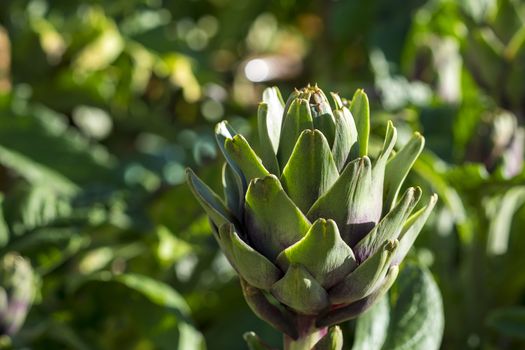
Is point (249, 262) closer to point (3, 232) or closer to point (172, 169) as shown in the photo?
point (3, 232)

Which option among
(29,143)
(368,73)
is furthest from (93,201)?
(368,73)

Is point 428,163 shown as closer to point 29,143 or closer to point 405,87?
point 405,87

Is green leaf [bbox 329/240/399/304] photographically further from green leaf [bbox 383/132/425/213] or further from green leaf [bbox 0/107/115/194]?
green leaf [bbox 0/107/115/194]

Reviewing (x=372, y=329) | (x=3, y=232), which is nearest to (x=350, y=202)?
(x=372, y=329)

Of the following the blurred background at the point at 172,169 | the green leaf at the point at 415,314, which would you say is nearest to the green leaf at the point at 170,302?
the blurred background at the point at 172,169

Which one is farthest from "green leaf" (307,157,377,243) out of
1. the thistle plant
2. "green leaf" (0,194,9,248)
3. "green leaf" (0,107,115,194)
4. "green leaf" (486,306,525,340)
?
"green leaf" (0,107,115,194)

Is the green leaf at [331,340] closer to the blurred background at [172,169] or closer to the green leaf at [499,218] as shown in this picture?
the blurred background at [172,169]
